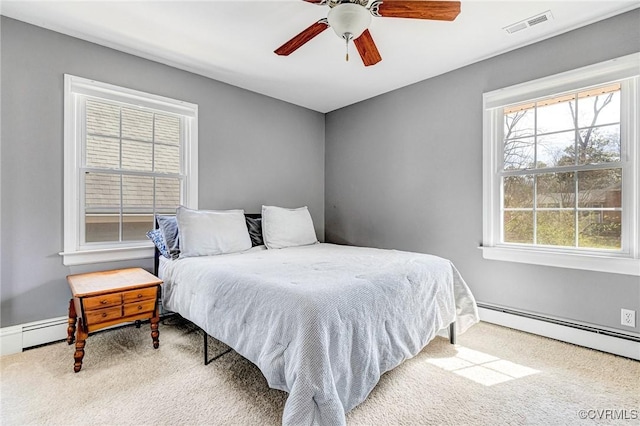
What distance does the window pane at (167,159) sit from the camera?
3.07m

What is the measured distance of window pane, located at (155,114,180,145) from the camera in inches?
121

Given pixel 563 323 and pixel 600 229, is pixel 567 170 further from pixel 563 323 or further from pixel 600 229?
pixel 563 323

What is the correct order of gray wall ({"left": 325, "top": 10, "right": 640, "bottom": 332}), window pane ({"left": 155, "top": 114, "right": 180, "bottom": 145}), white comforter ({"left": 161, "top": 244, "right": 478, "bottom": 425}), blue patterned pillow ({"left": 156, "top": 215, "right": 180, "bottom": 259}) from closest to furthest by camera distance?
white comforter ({"left": 161, "top": 244, "right": 478, "bottom": 425}) < gray wall ({"left": 325, "top": 10, "right": 640, "bottom": 332}) < blue patterned pillow ({"left": 156, "top": 215, "right": 180, "bottom": 259}) < window pane ({"left": 155, "top": 114, "right": 180, "bottom": 145})

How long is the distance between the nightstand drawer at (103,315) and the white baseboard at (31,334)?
80cm

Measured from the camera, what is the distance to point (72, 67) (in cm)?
253

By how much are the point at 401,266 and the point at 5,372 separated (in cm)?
272

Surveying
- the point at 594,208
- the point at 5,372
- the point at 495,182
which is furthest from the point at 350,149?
the point at 5,372

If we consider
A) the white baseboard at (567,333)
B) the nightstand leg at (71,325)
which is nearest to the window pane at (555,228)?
the white baseboard at (567,333)

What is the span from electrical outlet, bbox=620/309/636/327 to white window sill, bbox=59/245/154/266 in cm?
398

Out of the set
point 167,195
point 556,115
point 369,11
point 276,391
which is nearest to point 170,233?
point 167,195

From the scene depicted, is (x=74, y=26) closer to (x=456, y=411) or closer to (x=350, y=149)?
(x=350, y=149)

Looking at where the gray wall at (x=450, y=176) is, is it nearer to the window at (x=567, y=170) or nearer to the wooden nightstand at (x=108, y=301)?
the window at (x=567, y=170)

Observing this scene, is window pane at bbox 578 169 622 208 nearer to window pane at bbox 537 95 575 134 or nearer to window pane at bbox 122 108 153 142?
window pane at bbox 537 95 575 134

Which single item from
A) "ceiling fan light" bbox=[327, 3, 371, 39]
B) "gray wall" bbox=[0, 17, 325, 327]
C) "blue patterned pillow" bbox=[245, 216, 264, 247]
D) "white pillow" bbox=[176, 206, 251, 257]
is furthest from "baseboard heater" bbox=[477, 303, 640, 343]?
"gray wall" bbox=[0, 17, 325, 327]
